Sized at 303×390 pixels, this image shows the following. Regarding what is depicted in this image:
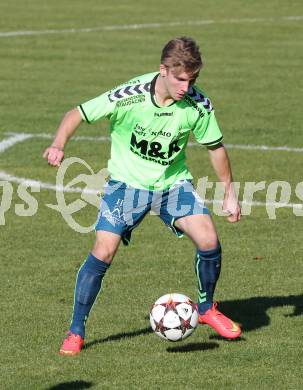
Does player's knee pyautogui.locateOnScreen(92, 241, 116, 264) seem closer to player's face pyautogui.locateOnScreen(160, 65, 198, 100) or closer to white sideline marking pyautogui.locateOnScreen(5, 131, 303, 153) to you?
player's face pyautogui.locateOnScreen(160, 65, 198, 100)

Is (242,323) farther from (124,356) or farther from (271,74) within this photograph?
(271,74)

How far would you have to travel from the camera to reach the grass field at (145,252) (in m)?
9.61

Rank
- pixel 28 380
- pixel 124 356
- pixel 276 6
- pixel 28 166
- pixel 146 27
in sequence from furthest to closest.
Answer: pixel 276 6
pixel 146 27
pixel 28 166
pixel 124 356
pixel 28 380

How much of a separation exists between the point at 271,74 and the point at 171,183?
51.2 ft

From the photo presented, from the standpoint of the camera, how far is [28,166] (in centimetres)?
1764

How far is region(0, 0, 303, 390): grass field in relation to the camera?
9609mm

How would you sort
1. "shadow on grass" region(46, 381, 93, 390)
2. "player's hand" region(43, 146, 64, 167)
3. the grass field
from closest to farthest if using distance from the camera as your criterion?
"shadow on grass" region(46, 381, 93, 390)
"player's hand" region(43, 146, 64, 167)
the grass field

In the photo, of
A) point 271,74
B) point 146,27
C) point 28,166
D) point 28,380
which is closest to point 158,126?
point 28,380

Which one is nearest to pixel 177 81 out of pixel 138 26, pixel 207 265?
pixel 207 265

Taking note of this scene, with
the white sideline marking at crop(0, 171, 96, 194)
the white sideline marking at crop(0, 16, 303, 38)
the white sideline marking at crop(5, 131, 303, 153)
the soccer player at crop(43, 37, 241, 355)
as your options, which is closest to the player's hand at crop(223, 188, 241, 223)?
the soccer player at crop(43, 37, 241, 355)

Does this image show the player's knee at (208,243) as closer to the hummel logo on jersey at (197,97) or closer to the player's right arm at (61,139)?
the hummel logo on jersey at (197,97)

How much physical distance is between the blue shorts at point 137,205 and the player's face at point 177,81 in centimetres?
94

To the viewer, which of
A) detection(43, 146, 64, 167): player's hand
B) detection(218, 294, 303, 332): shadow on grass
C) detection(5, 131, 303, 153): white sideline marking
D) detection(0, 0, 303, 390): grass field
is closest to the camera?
detection(43, 146, 64, 167): player's hand

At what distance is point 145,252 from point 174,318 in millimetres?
3437
